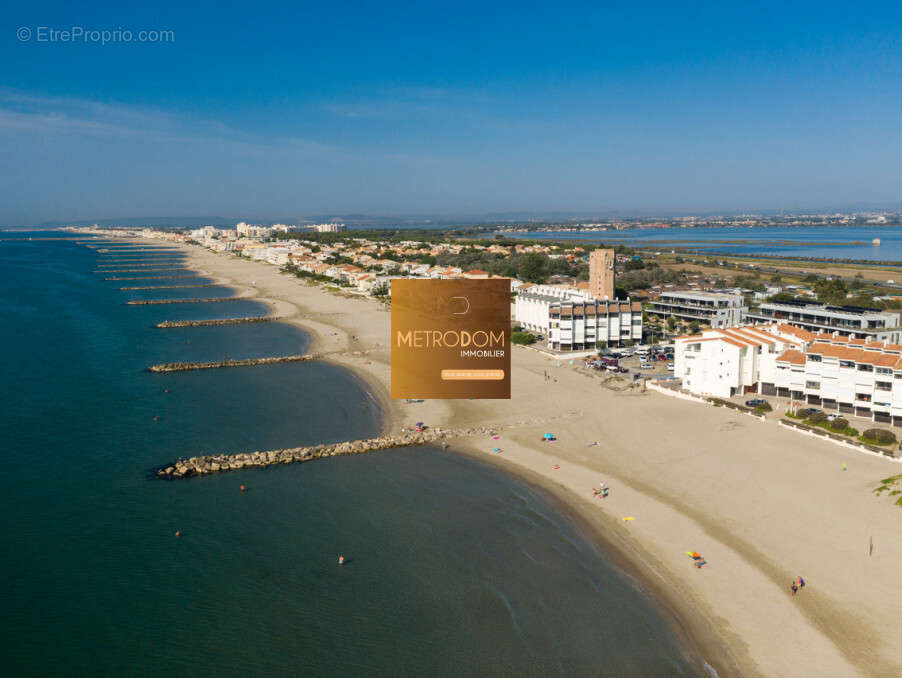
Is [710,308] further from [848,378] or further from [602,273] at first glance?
[848,378]

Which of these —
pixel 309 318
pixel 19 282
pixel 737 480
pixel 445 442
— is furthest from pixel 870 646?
pixel 19 282

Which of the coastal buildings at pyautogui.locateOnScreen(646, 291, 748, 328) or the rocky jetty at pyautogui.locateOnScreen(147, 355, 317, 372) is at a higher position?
the coastal buildings at pyautogui.locateOnScreen(646, 291, 748, 328)

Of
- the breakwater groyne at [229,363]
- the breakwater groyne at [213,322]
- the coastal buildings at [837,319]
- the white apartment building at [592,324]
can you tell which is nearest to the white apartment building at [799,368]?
the coastal buildings at [837,319]

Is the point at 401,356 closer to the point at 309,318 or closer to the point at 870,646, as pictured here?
the point at 870,646

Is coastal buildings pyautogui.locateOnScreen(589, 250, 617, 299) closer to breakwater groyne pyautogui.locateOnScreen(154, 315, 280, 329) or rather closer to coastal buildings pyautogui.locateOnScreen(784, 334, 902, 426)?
coastal buildings pyautogui.locateOnScreen(784, 334, 902, 426)

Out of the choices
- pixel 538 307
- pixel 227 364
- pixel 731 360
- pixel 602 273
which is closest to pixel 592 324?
pixel 538 307

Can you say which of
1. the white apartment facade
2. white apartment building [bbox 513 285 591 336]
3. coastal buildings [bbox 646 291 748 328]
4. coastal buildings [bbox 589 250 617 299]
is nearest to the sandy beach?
the white apartment facade

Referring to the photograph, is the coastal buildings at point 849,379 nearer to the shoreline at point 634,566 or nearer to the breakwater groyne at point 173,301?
the shoreline at point 634,566
